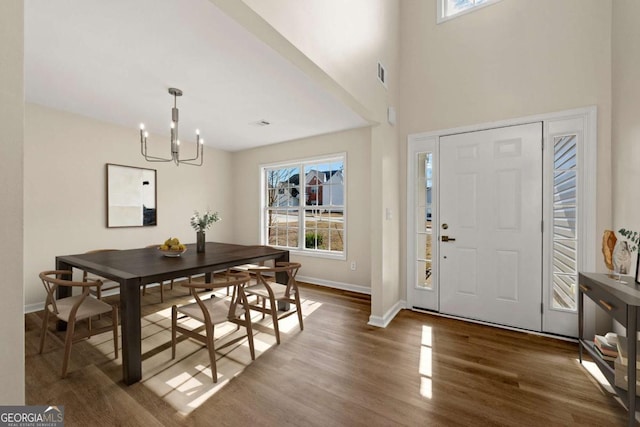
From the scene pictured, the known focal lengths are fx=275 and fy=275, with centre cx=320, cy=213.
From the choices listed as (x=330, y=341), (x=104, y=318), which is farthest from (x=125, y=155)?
(x=330, y=341)

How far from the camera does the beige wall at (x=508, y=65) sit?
8.42 ft

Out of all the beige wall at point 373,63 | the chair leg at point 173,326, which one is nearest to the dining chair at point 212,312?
the chair leg at point 173,326

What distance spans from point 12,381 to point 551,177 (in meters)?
3.80

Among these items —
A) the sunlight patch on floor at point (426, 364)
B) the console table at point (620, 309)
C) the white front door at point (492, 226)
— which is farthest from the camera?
the white front door at point (492, 226)

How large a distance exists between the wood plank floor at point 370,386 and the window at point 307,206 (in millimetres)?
2116

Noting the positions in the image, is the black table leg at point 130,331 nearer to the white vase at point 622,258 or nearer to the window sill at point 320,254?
the window sill at point 320,254

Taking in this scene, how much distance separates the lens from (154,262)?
2578mm

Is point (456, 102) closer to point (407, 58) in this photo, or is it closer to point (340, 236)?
point (407, 58)

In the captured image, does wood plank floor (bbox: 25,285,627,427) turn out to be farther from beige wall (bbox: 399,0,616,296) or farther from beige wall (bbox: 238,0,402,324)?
beige wall (bbox: 399,0,616,296)

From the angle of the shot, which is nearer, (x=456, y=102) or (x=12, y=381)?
(x=12, y=381)

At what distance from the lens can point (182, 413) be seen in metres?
1.68

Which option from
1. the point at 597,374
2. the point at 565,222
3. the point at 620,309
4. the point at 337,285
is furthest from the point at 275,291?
the point at 565,222

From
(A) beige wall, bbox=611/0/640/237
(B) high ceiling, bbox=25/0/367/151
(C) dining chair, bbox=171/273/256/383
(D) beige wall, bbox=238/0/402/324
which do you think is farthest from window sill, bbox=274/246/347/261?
(A) beige wall, bbox=611/0/640/237

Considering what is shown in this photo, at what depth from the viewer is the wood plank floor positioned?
166 cm
